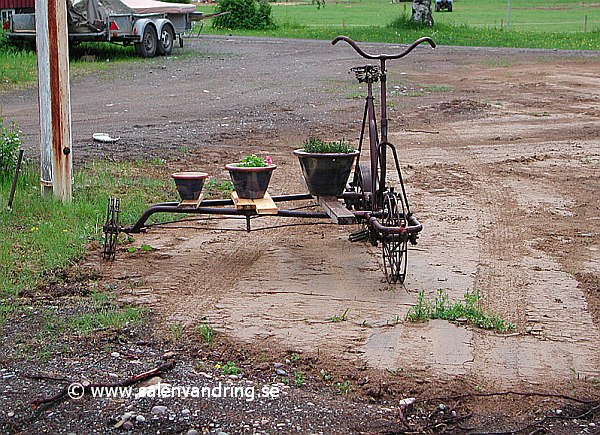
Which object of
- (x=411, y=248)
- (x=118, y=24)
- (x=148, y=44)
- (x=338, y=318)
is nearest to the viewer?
(x=338, y=318)

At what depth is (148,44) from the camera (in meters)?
22.5

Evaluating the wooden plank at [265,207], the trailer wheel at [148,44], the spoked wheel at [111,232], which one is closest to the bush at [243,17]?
the trailer wheel at [148,44]

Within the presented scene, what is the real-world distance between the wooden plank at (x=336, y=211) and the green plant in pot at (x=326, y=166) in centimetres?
4

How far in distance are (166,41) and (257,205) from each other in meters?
16.8

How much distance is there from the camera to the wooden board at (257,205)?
23.0 feet

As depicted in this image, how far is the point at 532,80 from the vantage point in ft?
62.3

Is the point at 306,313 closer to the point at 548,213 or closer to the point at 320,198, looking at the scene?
the point at 320,198

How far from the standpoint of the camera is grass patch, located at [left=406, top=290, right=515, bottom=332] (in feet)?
19.4

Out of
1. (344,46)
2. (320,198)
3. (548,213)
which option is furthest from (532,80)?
(320,198)

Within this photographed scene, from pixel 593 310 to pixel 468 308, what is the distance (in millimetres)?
826

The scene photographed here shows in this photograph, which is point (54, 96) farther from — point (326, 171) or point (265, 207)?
point (326, 171)

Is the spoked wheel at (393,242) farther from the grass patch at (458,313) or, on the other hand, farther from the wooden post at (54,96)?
the wooden post at (54,96)

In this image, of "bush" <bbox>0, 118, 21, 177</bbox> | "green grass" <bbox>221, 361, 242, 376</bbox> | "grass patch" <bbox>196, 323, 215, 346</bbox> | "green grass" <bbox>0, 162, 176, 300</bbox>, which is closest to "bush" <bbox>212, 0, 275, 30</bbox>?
"green grass" <bbox>0, 162, 176, 300</bbox>

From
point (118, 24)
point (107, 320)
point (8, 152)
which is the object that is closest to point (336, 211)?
point (107, 320)
